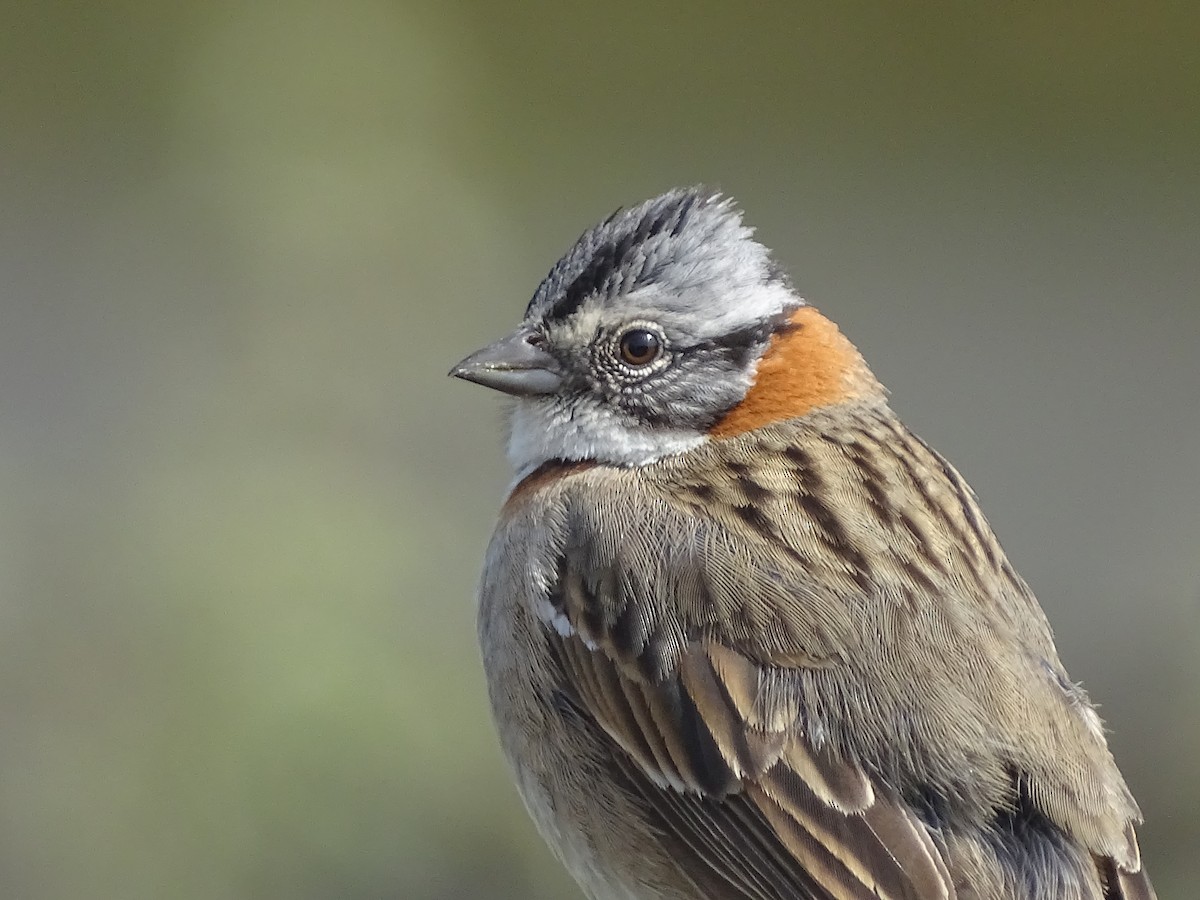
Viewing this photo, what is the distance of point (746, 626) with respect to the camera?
1.52 metres

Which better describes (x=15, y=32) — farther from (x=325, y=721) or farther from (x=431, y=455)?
(x=325, y=721)

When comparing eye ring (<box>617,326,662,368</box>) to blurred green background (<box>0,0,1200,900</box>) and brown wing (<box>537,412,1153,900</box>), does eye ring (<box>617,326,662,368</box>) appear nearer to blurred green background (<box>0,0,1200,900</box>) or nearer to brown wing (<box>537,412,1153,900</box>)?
brown wing (<box>537,412,1153,900</box>)

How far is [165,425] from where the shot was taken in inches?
139

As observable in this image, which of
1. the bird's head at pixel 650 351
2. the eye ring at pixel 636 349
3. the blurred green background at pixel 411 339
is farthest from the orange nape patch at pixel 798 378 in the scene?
the blurred green background at pixel 411 339

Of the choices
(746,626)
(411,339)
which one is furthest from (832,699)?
(411,339)

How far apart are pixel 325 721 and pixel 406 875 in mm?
331

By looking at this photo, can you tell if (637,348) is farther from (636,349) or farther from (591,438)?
(591,438)

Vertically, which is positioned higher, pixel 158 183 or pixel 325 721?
pixel 158 183

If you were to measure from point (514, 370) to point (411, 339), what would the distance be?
1775 mm

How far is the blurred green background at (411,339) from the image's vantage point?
289 centimetres

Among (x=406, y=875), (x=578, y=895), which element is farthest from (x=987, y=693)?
(x=578, y=895)

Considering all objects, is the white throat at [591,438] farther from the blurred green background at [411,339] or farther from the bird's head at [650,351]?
the blurred green background at [411,339]

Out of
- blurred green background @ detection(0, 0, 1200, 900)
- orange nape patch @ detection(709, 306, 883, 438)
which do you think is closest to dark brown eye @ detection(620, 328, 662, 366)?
orange nape patch @ detection(709, 306, 883, 438)

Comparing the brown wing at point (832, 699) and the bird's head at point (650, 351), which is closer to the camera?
the brown wing at point (832, 699)
